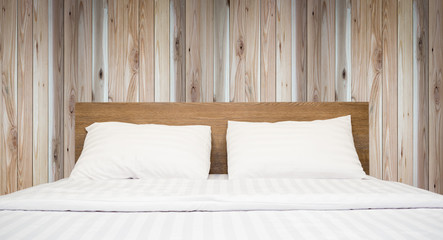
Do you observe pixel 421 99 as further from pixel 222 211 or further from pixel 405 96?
pixel 222 211

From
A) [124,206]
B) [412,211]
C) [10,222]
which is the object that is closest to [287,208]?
[412,211]

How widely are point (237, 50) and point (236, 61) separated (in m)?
0.07

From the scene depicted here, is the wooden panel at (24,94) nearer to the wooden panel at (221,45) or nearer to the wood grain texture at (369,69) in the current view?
the wooden panel at (221,45)

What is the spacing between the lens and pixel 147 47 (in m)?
2.01

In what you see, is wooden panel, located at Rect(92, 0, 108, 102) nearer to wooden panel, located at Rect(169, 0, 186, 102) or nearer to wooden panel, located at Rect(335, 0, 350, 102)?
wooden panel, located at Rect(169, 0, 186, 102)

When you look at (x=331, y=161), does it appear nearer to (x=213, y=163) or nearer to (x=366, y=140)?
(x=366, y=140)

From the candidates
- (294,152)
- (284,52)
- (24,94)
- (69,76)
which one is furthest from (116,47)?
(294,152)

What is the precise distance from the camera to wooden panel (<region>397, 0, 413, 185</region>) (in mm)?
2006

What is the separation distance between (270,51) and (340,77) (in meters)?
0.48

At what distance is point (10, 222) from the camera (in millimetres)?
834

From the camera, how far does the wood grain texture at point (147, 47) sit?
2010 millimetres

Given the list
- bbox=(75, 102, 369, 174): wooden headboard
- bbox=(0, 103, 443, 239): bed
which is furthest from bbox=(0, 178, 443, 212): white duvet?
bbox=(75, 102, 369, 174): wooden headboard

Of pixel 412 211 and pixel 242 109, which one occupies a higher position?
pixel 242 109

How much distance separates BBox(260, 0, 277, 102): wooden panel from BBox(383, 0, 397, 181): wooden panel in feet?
2.38
